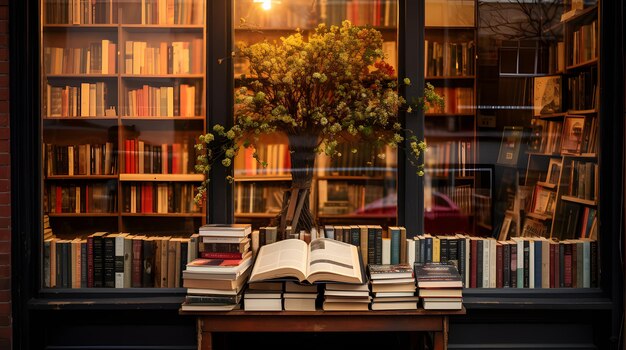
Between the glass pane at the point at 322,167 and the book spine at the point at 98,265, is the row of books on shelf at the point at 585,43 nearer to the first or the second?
the glass pane at the point at 322,167

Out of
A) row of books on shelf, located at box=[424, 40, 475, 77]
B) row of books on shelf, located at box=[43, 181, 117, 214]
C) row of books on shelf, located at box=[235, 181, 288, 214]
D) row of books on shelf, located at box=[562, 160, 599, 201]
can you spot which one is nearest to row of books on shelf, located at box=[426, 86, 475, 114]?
row of books on shelf, located at box=[424, 40, 475, 77]

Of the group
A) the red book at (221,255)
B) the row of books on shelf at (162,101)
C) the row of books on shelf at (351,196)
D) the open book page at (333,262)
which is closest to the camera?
the open book page at (333,262)

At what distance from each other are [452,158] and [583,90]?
3.42 feet

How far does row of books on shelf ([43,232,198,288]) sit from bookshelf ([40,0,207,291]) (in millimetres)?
101

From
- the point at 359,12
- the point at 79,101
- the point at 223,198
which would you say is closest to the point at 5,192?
the point at 79,101

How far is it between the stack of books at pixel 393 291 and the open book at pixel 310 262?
0.28 feet

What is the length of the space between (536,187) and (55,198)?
9.49 ft

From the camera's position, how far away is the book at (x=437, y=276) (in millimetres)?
3211

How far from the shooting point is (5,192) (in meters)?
3.65

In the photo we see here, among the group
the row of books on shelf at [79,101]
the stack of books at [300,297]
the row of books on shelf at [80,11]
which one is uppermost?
the row of books on shelf at [80,11]

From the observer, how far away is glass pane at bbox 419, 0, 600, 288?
382 cm

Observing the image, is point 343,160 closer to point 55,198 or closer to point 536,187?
point 536,187

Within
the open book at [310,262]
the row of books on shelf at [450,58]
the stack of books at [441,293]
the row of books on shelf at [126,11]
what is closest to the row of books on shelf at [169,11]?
the row of books on shelf at [126,11]

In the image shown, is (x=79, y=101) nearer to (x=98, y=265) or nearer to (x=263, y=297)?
(x=98, y=265)
